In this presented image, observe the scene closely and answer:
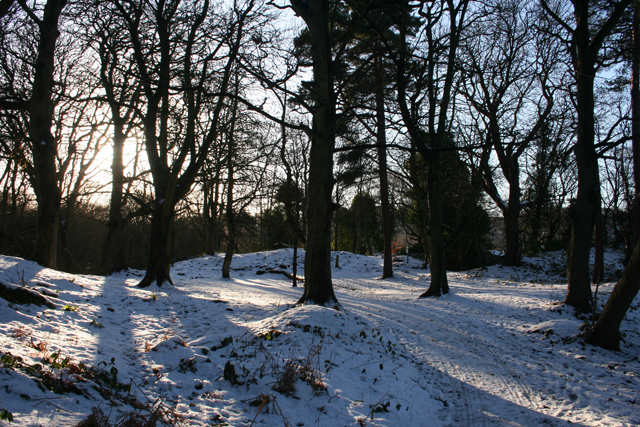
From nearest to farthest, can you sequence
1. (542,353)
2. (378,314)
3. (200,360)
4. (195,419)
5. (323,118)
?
(195,419) → (200,360) → (542,353) → (323,118) → (378,314)

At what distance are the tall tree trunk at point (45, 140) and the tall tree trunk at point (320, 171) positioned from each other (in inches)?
233

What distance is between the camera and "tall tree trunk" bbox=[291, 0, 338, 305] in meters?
7.50

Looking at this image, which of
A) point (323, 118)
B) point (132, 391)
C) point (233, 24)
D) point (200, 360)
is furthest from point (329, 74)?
point (132, 391)

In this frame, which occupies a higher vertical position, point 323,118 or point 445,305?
point 323,118

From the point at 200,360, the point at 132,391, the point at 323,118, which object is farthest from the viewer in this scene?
the point at 323,118

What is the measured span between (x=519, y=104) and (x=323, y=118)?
543 inches

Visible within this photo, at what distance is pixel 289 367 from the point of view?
12.3 ft

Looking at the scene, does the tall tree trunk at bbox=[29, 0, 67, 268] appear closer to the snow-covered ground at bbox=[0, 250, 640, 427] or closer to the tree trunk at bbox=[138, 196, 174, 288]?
the snow-covered ground at bbox=[0, 250, 640, 427]

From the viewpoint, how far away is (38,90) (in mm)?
7957

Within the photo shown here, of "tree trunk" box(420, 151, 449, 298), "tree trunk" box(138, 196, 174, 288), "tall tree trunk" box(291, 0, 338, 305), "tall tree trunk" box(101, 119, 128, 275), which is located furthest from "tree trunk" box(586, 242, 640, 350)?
"tall tree trunk" box(101, 119, 128, 275)

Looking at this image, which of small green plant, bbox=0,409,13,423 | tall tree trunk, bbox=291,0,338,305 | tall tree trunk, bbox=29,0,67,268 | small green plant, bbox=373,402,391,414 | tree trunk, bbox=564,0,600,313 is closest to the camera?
small green plant, bbox=0,409,13,423

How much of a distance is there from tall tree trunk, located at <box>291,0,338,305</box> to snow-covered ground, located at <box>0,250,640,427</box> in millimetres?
1266

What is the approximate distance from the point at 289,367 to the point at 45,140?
805cm

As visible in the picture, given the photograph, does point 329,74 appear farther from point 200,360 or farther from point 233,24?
point 200,360
